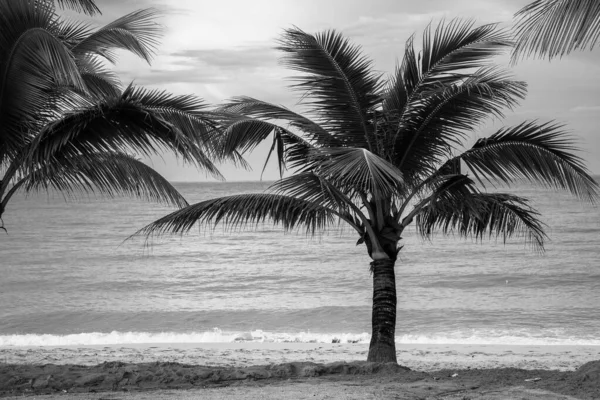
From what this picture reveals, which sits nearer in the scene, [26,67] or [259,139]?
[26,67]

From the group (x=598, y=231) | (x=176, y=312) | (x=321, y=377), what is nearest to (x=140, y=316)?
(x=176, y=312)

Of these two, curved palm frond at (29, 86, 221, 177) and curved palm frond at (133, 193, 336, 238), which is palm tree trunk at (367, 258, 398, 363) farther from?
curved palm frond at (29, 86, 221, 177)

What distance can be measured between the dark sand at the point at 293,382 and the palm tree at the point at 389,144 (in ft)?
5.74

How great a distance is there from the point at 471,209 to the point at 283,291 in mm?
16217

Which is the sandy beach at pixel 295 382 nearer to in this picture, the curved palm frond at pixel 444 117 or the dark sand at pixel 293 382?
the dark sand at pixel 293 382

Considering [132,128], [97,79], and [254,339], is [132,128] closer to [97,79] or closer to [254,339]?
[97,79]

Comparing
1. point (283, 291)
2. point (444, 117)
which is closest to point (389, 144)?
point (444, 117)

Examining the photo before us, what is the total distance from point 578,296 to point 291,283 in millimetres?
10008

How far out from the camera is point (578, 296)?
22141 mm

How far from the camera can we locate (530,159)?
29.3 ft

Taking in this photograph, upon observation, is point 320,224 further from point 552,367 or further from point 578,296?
point 578,296

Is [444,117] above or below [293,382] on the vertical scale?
above

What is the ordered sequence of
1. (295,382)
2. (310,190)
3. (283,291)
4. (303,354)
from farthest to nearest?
(283,291), (303,354), (310,190), (295,382)

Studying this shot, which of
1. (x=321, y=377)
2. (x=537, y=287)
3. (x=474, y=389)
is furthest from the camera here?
(x=537, y=287)
